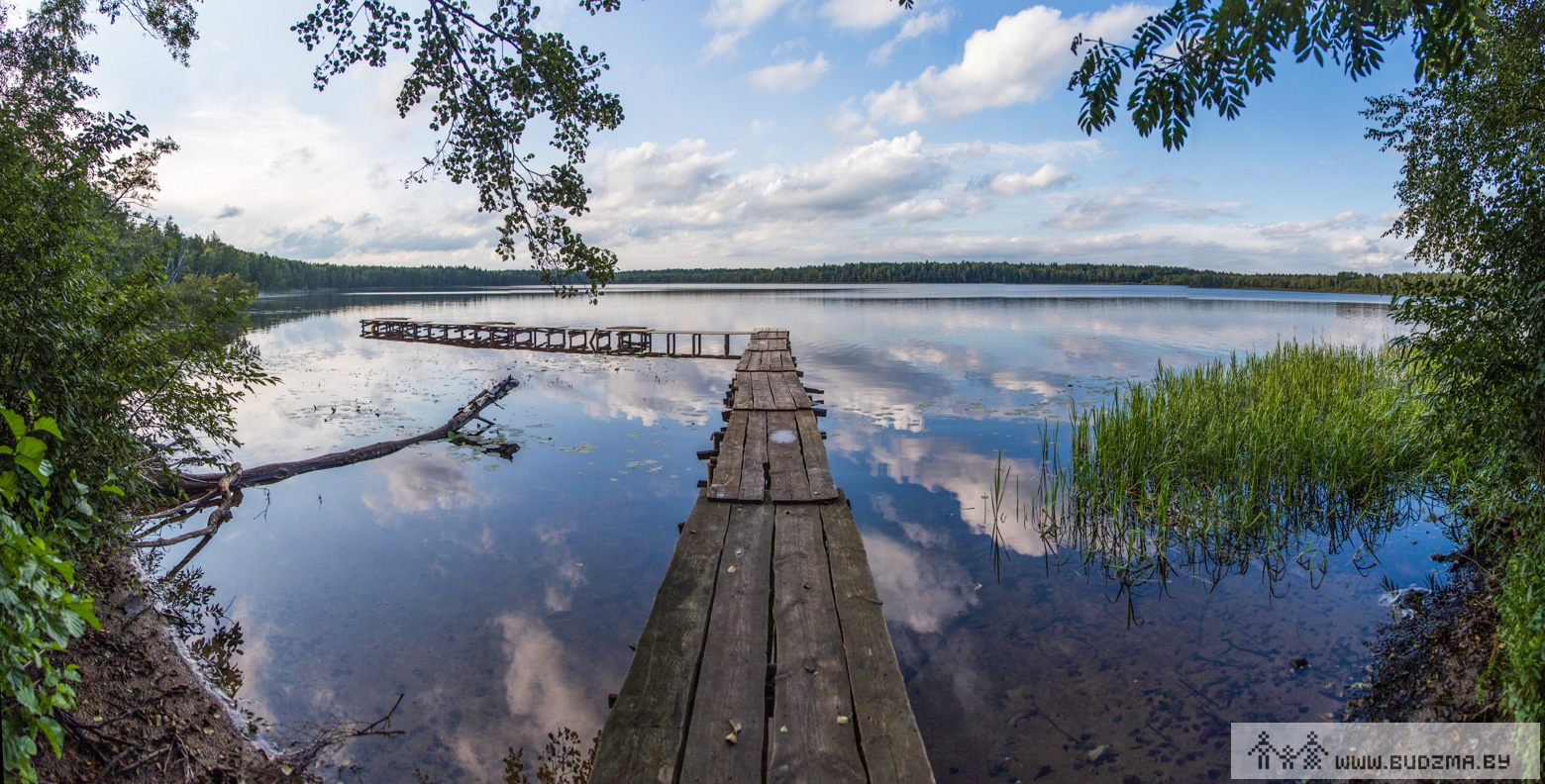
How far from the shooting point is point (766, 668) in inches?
127

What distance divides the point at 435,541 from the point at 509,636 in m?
2.50

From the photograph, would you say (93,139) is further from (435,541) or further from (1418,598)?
(1418,598)

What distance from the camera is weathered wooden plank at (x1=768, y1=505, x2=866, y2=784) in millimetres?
2633

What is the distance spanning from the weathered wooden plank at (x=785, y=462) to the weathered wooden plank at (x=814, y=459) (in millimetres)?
50

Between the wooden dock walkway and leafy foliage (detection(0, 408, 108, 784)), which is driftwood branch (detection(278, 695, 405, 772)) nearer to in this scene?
the wooden dock walkway

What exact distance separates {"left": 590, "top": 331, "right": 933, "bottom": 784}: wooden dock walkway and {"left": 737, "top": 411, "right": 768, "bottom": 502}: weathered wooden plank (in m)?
0.22

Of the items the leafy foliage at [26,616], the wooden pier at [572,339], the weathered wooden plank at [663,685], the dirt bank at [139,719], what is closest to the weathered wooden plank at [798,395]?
the weathered wooden plank at [663,685]

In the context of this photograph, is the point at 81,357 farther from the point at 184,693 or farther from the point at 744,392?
the point at 744,392

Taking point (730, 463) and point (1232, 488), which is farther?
point (1232, 488)

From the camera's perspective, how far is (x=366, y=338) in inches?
1182

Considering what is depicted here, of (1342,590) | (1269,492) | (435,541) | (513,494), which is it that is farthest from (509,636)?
(1269,492)

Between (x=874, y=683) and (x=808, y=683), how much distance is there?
0.99ft

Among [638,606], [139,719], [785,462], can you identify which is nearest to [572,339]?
[785,462]

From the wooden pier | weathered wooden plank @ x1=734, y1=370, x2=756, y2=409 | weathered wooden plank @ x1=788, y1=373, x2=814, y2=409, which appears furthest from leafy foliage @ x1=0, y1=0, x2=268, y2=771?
the wooden pier
